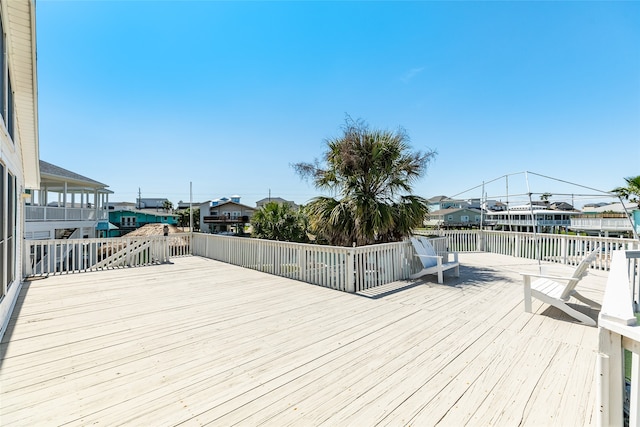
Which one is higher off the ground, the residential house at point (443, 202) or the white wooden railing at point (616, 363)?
the residential house at point (443, 202)

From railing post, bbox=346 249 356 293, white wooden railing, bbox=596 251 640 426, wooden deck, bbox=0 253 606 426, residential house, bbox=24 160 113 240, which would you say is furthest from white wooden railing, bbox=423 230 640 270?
residential house, bbox=24 160 113 240

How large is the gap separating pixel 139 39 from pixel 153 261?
7.41m

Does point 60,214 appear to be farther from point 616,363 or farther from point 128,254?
point 616,363

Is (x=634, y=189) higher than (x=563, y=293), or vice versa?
(x=634, y=189)

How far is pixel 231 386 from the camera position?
229 centimetres

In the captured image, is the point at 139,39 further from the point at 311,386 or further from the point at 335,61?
the point at 311,386

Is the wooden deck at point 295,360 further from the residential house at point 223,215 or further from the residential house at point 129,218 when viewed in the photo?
the residential house at point 129,218

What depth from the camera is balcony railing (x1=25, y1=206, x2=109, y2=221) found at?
11.6 m

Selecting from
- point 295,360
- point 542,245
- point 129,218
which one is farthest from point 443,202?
point 129,218

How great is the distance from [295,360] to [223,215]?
3627cm

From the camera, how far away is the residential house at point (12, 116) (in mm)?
3588

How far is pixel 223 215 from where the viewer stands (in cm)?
3662

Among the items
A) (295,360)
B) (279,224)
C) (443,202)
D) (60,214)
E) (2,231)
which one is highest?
(443,202)

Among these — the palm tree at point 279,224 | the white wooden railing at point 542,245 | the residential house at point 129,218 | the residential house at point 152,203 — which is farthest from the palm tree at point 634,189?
the residential house at point 152,203
